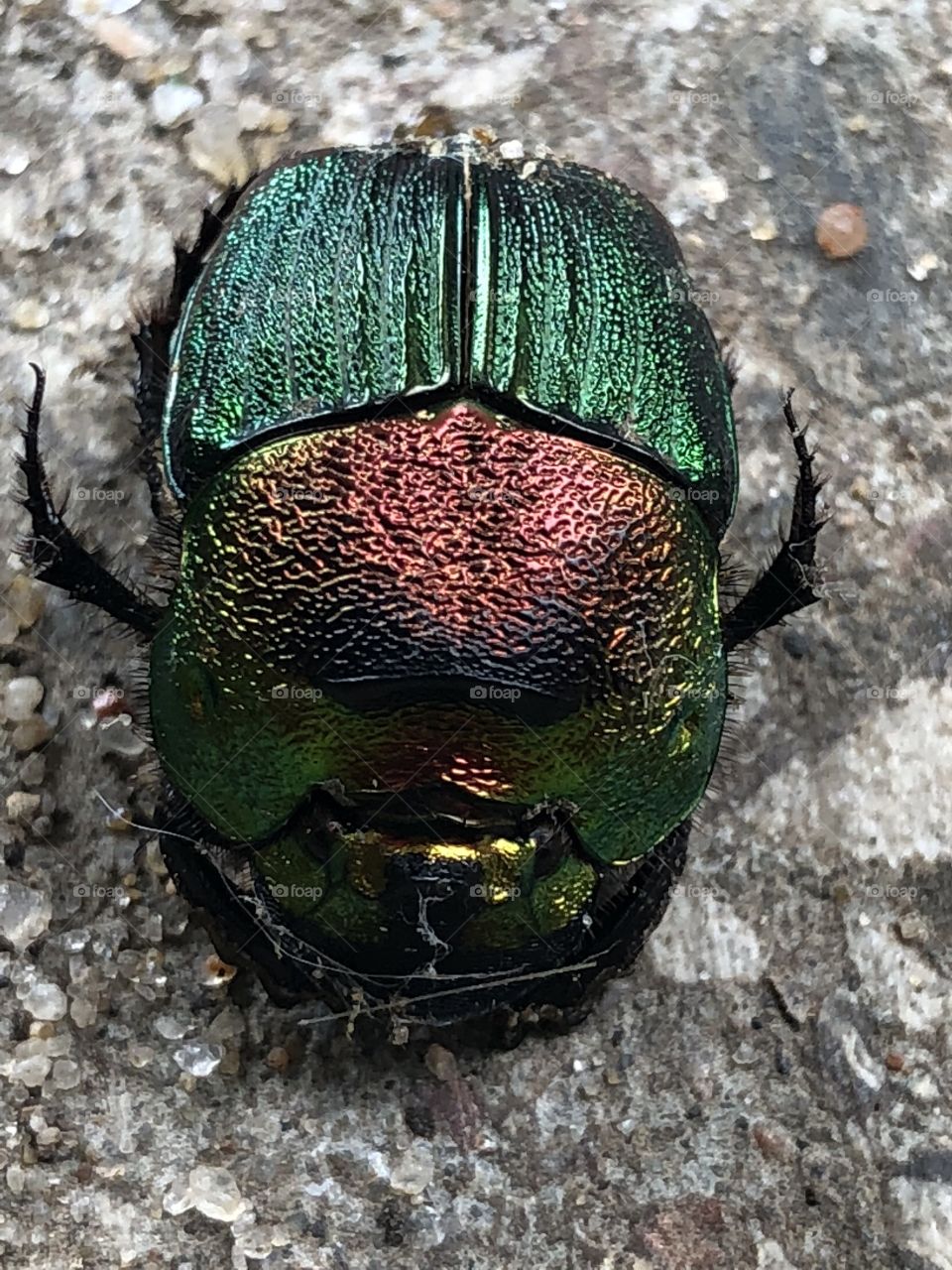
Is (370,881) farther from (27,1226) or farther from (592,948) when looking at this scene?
(27,1226)

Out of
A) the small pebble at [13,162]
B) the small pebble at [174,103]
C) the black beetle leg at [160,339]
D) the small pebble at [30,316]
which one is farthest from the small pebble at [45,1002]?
the small pebble at [174,103]

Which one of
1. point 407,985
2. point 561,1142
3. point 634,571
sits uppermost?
point 634,571

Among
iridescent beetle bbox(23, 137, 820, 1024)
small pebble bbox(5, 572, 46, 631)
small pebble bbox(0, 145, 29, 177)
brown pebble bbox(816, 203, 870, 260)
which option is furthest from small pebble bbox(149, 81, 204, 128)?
brown pebble bbox(816, 203, 870, 260)

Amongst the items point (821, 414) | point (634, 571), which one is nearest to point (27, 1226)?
point (634, 571)

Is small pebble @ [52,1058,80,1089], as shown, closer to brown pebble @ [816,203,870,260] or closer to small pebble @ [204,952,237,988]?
small pebble @ [204,952,237,988]

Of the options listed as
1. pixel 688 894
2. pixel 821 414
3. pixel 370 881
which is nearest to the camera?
pixel 370 881

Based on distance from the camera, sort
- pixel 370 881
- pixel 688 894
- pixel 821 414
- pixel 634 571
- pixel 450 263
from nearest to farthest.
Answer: pixel 370 881, pixel 634 571, pixel 450 263, pixel 688 894, pixel 821 414
